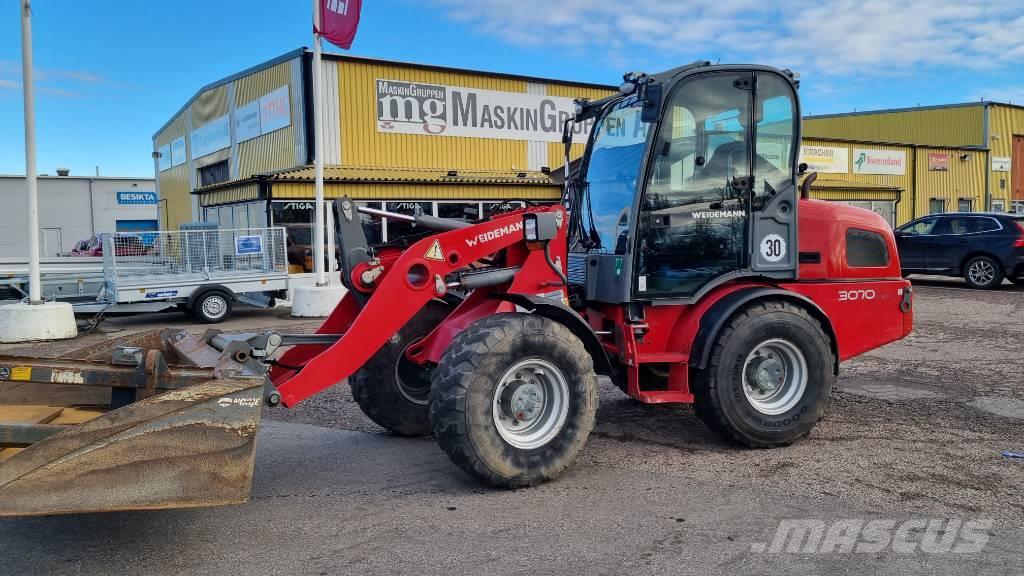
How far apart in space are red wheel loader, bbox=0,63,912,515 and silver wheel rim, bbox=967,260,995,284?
13.2 m

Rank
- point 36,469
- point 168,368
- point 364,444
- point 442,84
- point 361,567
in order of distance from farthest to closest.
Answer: point 442,84
point 364,444
point 168,368
point 361,567
point 36,469

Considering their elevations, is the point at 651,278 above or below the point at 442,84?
below

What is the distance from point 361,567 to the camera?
12.3 feet

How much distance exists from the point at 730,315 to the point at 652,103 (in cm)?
155

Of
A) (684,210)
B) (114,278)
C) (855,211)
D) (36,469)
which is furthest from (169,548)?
(114,278)

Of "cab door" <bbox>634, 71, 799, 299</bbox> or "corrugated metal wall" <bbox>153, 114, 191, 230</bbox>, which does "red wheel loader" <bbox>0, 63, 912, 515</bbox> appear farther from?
"corrugated metal wall" <bbox>153, 114, 191, 230</bbox>

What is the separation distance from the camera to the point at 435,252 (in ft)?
16.3

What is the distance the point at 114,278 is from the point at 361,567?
478 inches

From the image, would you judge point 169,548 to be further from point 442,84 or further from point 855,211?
point 442,84

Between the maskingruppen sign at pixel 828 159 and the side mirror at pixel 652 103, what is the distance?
2786 centimetres

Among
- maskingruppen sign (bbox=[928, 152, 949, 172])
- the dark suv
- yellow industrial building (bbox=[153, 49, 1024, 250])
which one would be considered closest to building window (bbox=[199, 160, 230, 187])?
yellow industrial building (bbox=[153, 49, 1024, 250])

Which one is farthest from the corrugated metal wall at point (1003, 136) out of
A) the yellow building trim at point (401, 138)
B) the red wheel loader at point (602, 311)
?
the red wheel loader at point (602, 311)

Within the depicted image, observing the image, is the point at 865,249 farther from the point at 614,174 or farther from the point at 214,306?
the point at 214,306

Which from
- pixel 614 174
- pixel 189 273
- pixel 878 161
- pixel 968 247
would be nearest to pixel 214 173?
pixel 189 273
